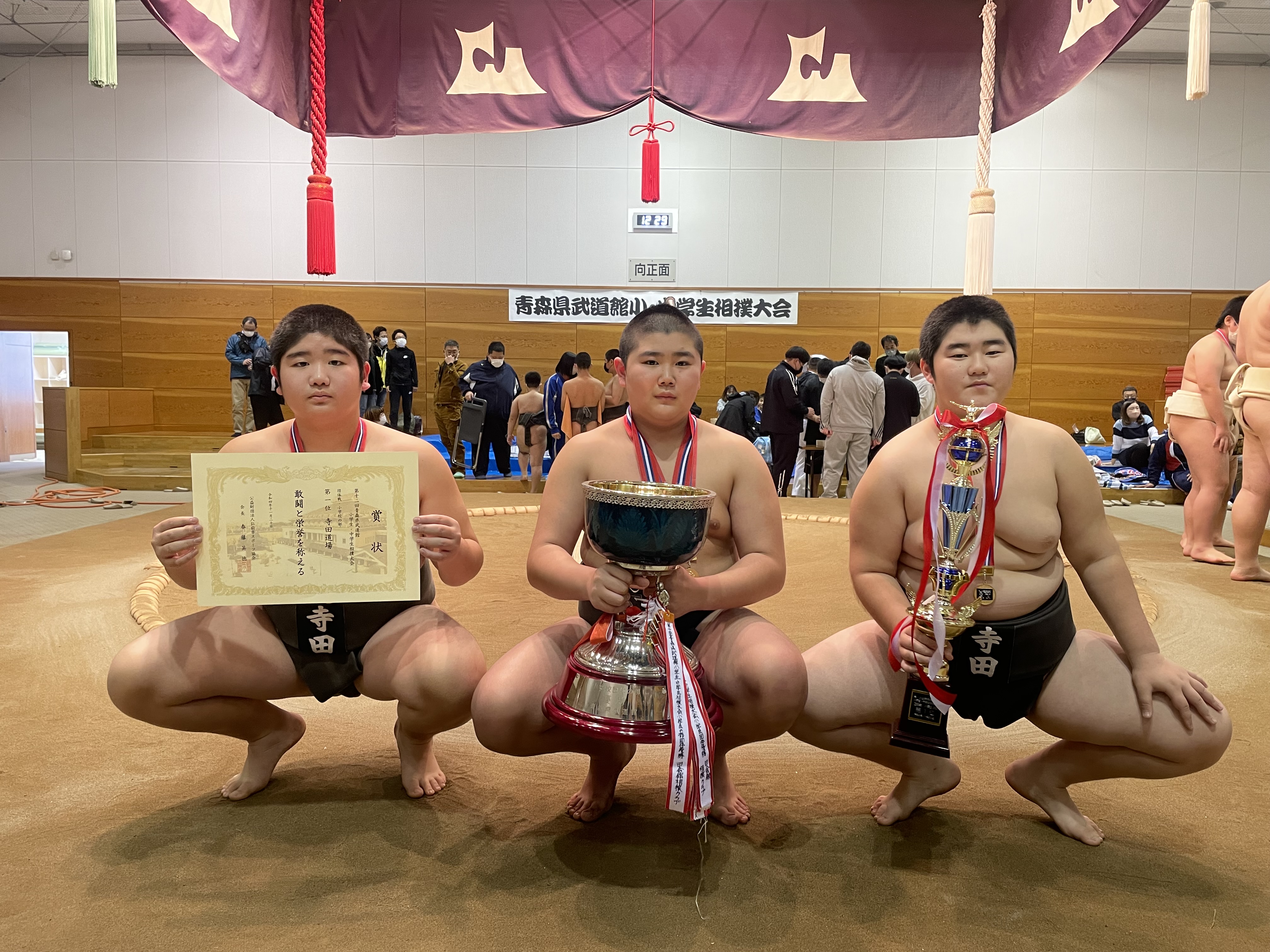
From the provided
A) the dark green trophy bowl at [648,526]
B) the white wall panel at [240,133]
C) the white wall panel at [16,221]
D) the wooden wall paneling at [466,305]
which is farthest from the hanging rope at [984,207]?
the white wall panel at [16,221]

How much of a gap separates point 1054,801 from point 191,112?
1068cm

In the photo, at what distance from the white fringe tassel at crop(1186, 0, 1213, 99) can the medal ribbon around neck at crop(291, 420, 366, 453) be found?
2.66 m

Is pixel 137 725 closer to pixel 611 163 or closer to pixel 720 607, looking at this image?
pixel 720 607

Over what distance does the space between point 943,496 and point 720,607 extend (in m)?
0.40

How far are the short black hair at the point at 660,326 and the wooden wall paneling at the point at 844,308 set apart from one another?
28.5 ft

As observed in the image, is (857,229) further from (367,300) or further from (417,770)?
(417,770)

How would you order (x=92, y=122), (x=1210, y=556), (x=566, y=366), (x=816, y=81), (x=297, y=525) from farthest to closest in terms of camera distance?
(x=92, y=122) → (x=566, y=366) → (x=1210, y=556) → (x=816, y=81) → (x=297, y=525)

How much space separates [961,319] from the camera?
135cm

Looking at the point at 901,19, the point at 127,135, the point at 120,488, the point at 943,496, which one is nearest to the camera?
the point at 943,496

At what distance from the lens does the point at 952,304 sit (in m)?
1.38

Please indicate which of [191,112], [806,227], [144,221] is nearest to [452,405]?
[806,227]

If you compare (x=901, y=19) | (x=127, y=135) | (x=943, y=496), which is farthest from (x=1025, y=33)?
(x=127, y=135)

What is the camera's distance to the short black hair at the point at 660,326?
1.45m

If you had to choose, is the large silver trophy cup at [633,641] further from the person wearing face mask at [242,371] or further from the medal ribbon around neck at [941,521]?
the person wearing face mask at [242,371]
